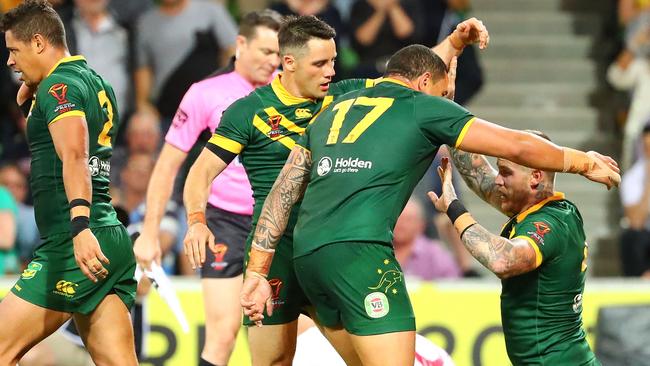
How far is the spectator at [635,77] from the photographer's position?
12.2m

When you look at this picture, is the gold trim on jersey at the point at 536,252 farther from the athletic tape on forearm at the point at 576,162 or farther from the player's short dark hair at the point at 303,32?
the player's short dark hair at the point at 303,32

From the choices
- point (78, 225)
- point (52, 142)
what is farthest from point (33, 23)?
point (78, 225)

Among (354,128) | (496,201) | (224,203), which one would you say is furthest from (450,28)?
(354,128)

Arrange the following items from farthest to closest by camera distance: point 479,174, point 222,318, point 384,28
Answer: point 384,28
point 222,318
point 479,174

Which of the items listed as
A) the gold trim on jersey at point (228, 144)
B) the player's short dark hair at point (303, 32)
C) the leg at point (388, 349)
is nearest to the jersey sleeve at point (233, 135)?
the gold trim on jersey at point (228, 144)

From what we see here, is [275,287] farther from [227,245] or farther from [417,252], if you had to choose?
[417,252]

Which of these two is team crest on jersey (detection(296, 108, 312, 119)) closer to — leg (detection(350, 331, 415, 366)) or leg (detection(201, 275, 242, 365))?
leg (detection(350, 331, 415, 366))

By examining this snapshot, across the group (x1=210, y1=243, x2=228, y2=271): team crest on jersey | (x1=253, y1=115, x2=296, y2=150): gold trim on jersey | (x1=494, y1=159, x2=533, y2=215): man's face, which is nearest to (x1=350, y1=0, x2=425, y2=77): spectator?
(x1=210, y1=243, x2=228, y2=271): team crest on jersey

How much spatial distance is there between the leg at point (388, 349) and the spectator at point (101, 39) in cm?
659

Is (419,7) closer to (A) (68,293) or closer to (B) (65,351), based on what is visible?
(B) (65,351)

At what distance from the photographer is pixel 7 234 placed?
34.3 ft

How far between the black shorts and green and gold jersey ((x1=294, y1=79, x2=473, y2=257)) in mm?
1875

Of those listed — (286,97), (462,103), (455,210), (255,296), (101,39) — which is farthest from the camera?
(462,103)

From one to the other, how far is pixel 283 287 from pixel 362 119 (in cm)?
111
